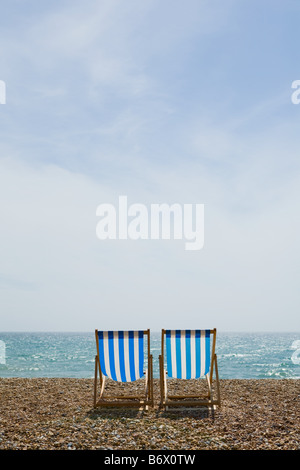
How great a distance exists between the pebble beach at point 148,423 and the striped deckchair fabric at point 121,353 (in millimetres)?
550

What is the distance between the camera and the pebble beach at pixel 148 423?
448 cm

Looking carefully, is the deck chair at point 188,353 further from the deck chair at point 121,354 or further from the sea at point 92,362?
the sea at point 92,362

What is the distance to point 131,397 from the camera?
22.3 ft

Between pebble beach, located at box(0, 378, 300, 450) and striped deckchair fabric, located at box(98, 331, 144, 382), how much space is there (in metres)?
0.55

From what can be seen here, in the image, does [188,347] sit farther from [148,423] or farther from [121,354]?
[148,423]

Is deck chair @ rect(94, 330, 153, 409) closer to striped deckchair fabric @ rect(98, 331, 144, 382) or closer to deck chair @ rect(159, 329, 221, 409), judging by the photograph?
striped deckchair fabric @ rect(98, 331, 144, 382)

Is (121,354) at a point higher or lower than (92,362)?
higher

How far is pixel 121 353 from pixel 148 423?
4.28 ft

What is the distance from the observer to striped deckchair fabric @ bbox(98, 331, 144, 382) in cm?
639

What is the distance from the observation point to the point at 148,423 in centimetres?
531

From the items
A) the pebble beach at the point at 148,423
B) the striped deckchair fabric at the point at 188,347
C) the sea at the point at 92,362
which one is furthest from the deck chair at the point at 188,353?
the sea at the point at 92,362

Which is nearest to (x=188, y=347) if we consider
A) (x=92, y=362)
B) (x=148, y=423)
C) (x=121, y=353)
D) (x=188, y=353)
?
(x=188, y=353)
